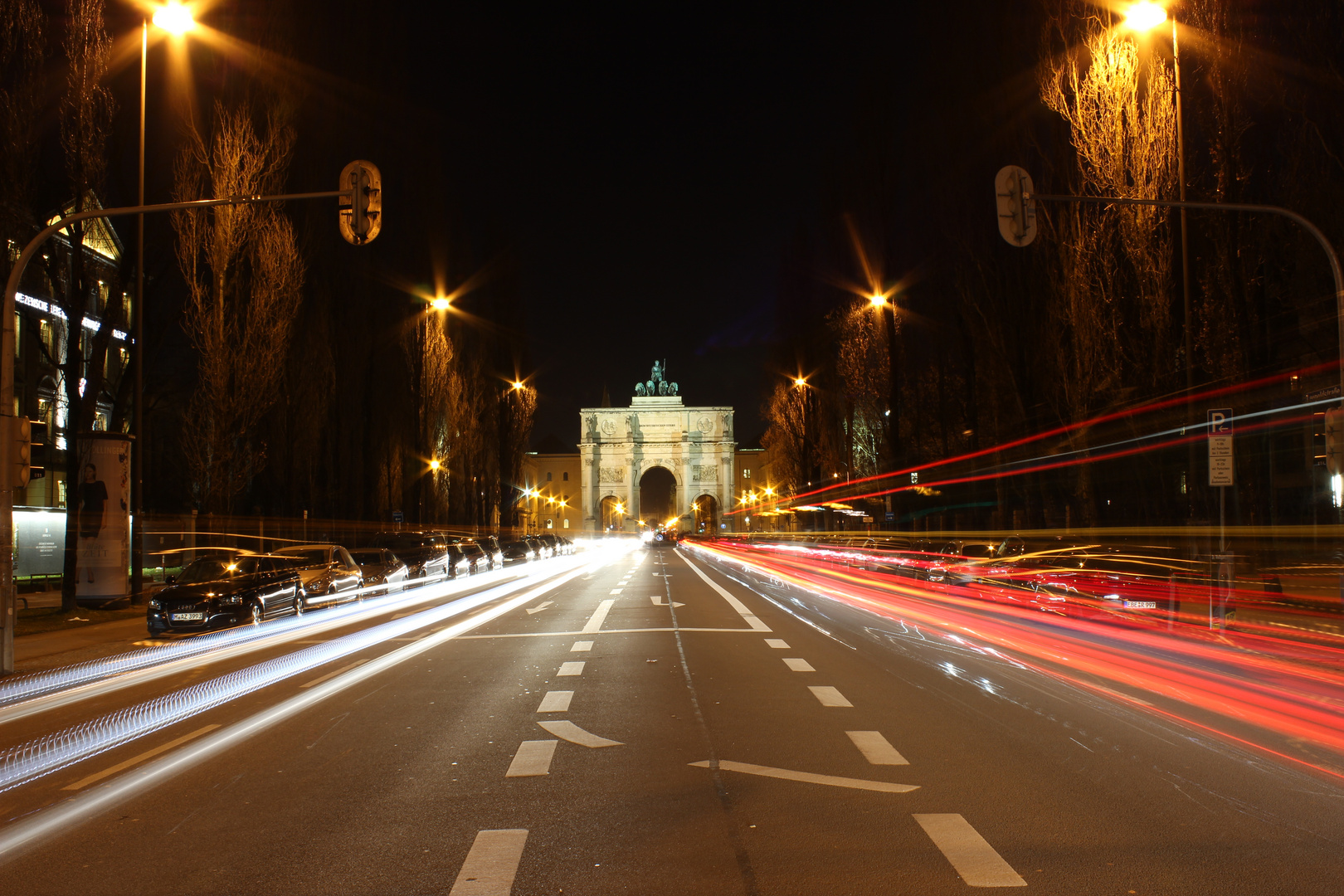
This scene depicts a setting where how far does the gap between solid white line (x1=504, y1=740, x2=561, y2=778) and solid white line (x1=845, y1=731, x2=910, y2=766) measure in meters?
2.16

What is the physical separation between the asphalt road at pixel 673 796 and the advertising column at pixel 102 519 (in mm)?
11380

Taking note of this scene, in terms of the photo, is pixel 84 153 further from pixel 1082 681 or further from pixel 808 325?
pixel 808 325

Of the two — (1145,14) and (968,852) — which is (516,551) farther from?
(968,852)

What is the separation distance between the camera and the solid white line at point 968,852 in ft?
14.1

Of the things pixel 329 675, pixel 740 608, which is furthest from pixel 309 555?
pixel 329 675

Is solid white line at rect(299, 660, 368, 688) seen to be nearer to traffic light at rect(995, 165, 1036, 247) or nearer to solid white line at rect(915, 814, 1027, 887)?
solid white line at rect(915, 814, 1027, 887)

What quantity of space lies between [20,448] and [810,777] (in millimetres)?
10186

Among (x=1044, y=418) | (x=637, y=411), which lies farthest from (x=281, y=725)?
(x=637, y=411)

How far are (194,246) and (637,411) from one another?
92891 mm

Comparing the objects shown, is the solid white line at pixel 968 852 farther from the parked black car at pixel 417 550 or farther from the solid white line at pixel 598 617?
the parked black car at pixel 417 550

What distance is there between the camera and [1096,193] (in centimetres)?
2062

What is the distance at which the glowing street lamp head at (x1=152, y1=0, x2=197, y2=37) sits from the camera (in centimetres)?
1502

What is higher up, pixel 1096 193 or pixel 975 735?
pixel 1096 193

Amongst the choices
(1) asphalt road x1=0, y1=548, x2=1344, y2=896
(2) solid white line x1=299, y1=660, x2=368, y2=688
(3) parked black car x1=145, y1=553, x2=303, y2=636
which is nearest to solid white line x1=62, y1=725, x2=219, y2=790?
(1) asphalt road x1=0, y1=548, x2=1344, y2=896
